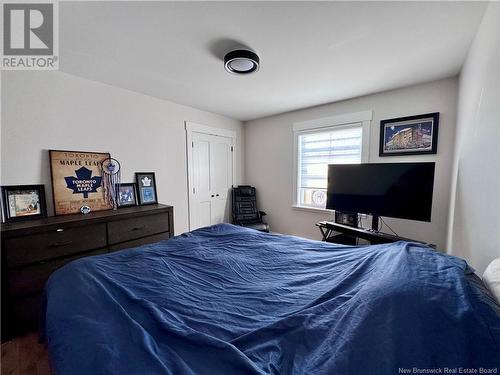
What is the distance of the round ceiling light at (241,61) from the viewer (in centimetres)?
183

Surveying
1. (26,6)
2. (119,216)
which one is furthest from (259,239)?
(26,6)

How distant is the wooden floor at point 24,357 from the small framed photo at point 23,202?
1008mm

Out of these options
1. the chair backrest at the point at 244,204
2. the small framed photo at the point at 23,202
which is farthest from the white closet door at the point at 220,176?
the small framed photo at the point at 23,202

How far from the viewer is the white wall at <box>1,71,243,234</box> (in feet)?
6.57

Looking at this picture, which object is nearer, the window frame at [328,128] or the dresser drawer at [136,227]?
the dresser drawer at [136,227]

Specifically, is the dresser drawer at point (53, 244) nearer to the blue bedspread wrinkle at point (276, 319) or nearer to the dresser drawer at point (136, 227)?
the dresser drawer at point (136, 227)

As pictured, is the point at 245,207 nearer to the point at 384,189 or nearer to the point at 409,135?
the point at 384,189

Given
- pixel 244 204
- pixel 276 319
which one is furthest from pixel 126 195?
pixel 276 319

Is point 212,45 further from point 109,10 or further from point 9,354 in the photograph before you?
point 9,354

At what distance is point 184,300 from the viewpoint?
1.02 m

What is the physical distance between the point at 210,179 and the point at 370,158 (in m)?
2.55

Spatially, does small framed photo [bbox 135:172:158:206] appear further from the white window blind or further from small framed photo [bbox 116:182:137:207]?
the white window blind

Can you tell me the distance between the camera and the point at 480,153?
1440 millimetres
